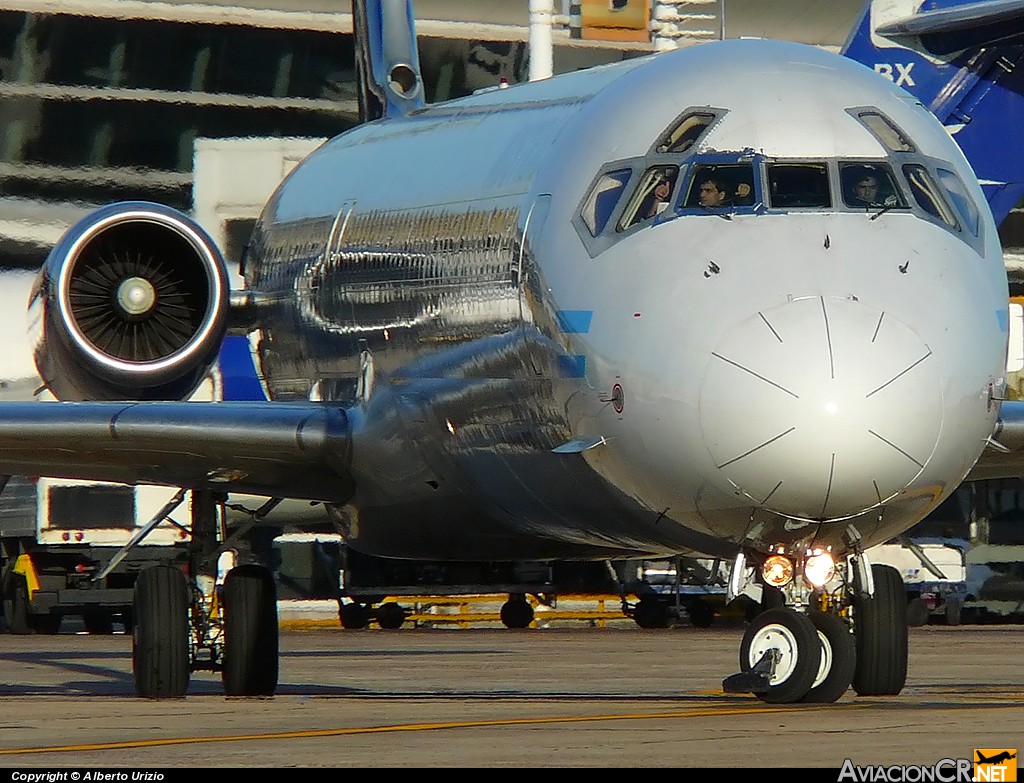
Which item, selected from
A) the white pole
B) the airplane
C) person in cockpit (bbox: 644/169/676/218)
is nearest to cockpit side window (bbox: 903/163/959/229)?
the airplane

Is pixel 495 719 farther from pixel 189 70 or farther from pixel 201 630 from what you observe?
pixel 189 70

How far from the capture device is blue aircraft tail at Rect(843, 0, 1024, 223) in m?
40.5

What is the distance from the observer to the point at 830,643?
1293 cm

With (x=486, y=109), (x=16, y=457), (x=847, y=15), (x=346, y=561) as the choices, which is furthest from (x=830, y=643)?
(x=847, y=15)

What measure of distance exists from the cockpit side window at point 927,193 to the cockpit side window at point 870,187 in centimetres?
12

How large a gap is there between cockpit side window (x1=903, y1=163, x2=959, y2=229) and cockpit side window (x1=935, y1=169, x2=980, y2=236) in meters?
0.11

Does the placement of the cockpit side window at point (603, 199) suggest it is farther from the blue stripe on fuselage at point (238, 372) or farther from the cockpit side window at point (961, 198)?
the blue stripe on fuselage at point (238, 372)

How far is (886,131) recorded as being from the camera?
13586 mm

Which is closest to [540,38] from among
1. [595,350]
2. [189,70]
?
[189,70]

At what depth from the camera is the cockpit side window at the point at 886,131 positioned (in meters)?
13.5

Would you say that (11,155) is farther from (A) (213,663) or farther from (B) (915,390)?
(B) (915,390)

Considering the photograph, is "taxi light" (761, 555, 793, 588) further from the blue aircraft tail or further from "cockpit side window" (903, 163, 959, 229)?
the blue aircraft tail

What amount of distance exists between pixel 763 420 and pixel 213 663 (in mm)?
5993

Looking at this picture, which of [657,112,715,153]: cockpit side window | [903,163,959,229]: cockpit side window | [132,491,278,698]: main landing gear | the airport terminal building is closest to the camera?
[903,163,959,229]: cockpit side window
